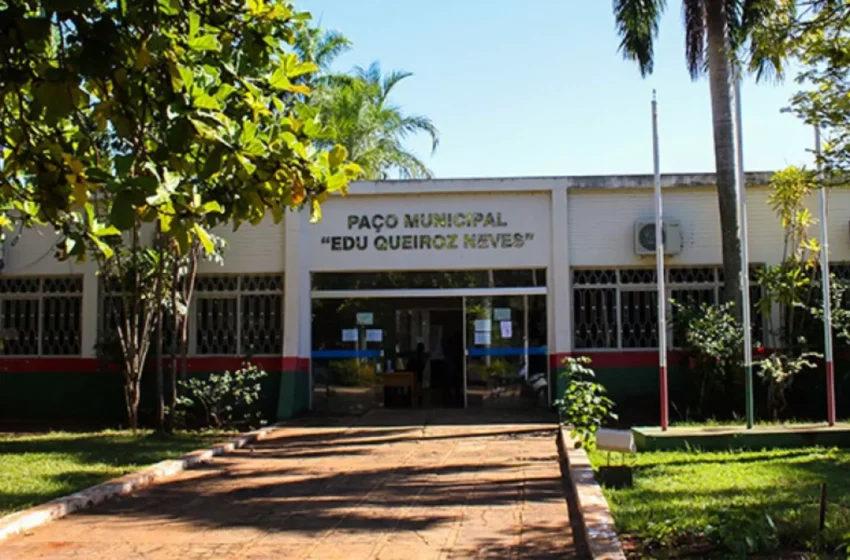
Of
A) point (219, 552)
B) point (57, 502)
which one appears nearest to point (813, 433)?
point (219, 552)

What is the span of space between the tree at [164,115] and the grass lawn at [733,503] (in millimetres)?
3252

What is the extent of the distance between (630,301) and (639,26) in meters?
4.71

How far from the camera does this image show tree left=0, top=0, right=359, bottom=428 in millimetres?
4410

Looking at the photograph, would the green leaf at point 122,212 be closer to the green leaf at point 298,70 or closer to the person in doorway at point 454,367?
the green leaf at point 298,70

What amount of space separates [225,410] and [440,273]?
4450 millimetres

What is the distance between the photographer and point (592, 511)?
7.27m

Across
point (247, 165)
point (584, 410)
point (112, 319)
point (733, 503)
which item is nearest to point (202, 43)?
point (247, 165)

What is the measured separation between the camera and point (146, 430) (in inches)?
588

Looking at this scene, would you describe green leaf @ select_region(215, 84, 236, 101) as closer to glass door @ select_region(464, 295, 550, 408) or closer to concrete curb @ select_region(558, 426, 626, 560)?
concrete curb @ select_region(558, 426, 626, 560)

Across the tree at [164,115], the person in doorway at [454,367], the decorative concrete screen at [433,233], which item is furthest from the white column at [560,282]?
the tree at [164,115]

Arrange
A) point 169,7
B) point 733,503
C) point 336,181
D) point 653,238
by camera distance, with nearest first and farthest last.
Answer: point 169,7 → point 336,181 → point 733,503 → point 653,238

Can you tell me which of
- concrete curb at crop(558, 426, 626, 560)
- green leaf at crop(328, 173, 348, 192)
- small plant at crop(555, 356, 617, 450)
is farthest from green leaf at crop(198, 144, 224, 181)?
small plant at crop(555, 356, 617, 450)

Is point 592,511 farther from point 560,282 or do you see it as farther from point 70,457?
point 560,282

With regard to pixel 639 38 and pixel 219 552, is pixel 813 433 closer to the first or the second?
pixel 639 38
